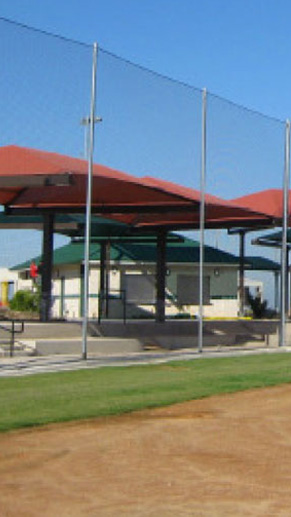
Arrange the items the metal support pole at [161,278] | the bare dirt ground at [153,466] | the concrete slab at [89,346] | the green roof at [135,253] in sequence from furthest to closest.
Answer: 1. the green roof at [135,253]
2. the metal support pole at [161,278]
3. the concrete slab at [89,346]
4. the bare dirt ground at [153,466]

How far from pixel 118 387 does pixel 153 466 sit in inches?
177

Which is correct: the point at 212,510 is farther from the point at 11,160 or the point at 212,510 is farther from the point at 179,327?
the point at 179,327

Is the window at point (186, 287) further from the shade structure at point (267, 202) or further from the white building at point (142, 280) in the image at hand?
the shade structure at point (267, 202)

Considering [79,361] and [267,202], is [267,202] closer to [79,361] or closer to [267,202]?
[267,202]

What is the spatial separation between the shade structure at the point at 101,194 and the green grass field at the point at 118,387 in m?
3.84

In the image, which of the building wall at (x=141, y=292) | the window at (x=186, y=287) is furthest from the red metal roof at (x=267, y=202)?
the window at (x=186, y=287)

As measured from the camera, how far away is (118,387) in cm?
1084

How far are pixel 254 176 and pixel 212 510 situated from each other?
1562cm

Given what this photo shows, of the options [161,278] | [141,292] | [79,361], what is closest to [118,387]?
[79,361]

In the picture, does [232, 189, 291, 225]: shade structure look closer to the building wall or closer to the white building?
the white building

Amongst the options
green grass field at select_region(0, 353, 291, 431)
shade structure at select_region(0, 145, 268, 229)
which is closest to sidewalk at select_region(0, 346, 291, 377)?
green grass field at select_region(0, 353, 291, 431)

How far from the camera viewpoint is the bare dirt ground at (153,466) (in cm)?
523

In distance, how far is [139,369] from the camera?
13461mm

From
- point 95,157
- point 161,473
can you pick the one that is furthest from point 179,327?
point 161,473
